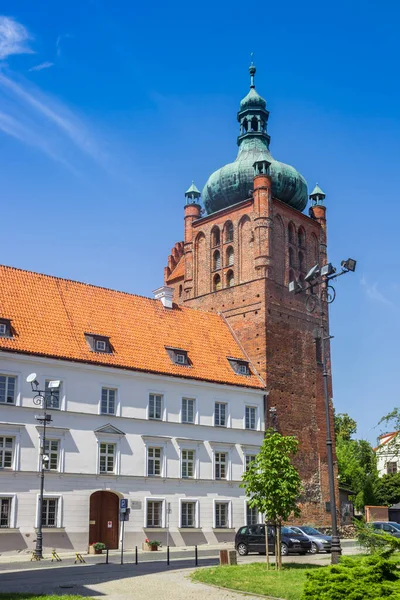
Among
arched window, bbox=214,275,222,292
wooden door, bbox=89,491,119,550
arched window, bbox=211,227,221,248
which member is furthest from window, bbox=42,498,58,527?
arched window, bbox=211,227,221,248

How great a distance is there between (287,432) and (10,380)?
19.6 metres

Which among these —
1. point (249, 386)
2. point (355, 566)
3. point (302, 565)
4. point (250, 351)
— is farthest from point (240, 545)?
point (355, 566)

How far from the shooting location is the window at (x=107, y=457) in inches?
1423

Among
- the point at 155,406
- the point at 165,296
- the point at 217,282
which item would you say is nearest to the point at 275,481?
the point at 155,406

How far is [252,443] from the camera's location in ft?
141

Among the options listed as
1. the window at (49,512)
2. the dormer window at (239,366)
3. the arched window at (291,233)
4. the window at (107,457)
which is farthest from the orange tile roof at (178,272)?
the window at (49,512)

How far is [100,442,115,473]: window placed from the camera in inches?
1423

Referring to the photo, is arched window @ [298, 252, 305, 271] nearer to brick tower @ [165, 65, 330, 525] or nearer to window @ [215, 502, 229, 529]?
brick tower @ [165, 65, 330, 525]

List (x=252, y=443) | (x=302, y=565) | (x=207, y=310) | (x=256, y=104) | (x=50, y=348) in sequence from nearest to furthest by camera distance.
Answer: (x=302, y=565) → (x=50, y=348) → (x=252, y=443) → (x=207, y=310) → (x=256, y=104)

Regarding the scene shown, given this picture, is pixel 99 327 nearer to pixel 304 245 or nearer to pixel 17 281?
pixel 17 281

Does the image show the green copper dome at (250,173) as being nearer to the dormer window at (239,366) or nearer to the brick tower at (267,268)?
the brick tower at (267,268)

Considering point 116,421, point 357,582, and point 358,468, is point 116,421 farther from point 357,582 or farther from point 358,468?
point 358,468

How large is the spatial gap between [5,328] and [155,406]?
9294mm

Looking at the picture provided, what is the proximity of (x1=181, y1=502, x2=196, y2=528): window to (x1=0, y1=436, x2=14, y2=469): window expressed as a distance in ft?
33.9
